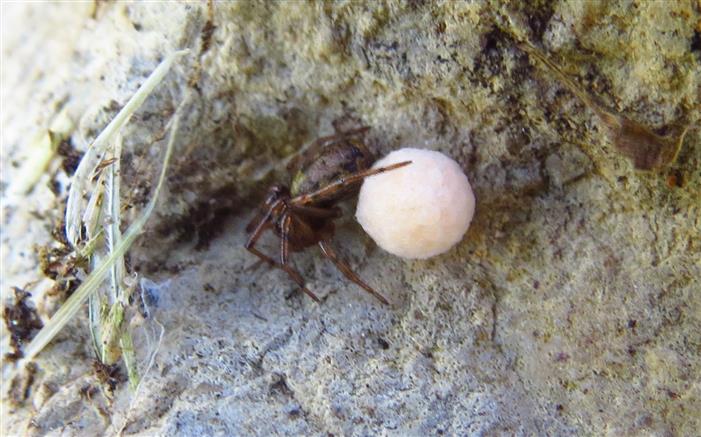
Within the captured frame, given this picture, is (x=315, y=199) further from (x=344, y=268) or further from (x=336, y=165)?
(x=344, y=268)

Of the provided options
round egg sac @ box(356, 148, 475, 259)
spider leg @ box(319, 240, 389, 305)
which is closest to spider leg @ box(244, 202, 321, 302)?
spider leg @ box(319, 240, 389, 305)

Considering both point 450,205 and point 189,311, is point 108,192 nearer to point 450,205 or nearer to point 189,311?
point 189,311

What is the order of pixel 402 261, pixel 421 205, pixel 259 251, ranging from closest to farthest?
pixel 421 205
pixel 402 261
pixel 259 251

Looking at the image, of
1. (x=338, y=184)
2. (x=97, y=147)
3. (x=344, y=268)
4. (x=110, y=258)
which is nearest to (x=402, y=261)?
(x=344, y=268)

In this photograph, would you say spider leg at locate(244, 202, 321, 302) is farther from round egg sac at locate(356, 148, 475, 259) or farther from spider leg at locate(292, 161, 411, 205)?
round egg sac at locate(356, 148, 475, 259)

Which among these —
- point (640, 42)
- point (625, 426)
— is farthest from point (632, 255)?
point (640, 42)

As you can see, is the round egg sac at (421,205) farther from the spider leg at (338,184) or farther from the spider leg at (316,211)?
the spider leg at (316,211)

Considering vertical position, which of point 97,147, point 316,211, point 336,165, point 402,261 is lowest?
point 402,261
